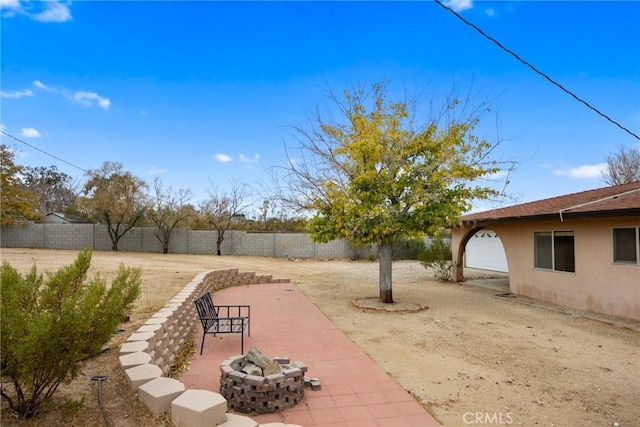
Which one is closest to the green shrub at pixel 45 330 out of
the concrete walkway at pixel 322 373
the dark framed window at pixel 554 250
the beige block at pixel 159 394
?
the beige block at pixel 159 394

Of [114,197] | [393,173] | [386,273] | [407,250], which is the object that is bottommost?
[386,273]

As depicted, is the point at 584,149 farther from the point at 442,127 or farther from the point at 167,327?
the point at 167,327

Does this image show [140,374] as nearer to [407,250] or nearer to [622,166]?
[407,250]

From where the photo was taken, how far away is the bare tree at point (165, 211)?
28078mm

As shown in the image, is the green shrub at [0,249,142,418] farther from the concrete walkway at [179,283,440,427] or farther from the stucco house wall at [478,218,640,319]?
the stucco house wall at [478,218,640,319]

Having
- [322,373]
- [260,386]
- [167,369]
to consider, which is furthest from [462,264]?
[260,386]

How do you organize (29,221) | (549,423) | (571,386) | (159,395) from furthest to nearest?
(29,221), (571,386), (549,423), (159,395)

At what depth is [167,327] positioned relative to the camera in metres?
5.76

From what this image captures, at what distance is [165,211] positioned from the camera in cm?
2811

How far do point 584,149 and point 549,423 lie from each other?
15074 millimetres

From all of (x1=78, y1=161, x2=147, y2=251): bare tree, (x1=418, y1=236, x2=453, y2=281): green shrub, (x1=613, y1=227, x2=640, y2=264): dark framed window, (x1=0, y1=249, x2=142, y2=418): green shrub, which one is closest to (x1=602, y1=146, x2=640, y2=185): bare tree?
(x1=418, y1=236, x2=453, y2=281): green shrub

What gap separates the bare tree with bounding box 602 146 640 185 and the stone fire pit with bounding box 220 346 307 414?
33740 millimetres

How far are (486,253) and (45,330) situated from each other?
834 inches

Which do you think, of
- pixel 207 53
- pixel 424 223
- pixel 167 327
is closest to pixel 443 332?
pixel 424 223
